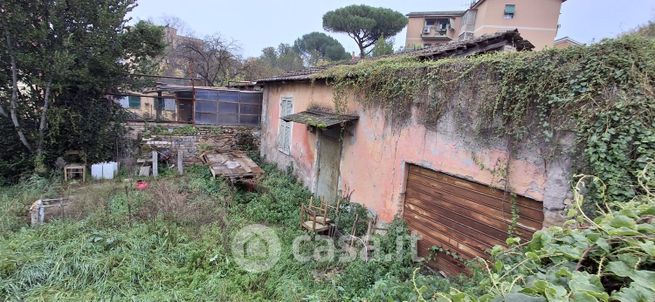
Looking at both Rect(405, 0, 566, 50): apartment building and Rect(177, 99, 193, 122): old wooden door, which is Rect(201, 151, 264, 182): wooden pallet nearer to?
Rect(177, 99, 193, 122): old wooden door

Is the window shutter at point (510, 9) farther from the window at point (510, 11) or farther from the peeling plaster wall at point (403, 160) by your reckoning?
the peeling plaster wall at point (403, 160)

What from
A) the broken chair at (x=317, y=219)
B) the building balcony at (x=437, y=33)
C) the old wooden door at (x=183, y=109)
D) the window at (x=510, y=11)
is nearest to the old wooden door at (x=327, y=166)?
the broken chair at (x=317, y=219)

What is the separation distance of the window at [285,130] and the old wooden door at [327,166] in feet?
6.89

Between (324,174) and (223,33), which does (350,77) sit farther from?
(223,33)

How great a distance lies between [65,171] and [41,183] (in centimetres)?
97

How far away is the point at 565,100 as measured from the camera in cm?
328

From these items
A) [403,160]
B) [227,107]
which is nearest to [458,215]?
[403,160]

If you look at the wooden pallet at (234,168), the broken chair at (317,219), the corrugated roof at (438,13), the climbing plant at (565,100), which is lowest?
the broken chair at (317,219)

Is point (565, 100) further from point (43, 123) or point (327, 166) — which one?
point (43, 123)

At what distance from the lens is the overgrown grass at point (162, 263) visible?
4.32m

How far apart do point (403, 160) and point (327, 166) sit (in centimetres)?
298

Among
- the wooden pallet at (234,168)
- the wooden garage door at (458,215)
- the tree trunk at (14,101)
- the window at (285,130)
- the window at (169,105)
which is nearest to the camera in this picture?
the wooden garage door at (458,215)

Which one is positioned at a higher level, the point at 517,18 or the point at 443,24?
the point at 443,24

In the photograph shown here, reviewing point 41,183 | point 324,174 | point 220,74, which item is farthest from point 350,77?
point 220,74
